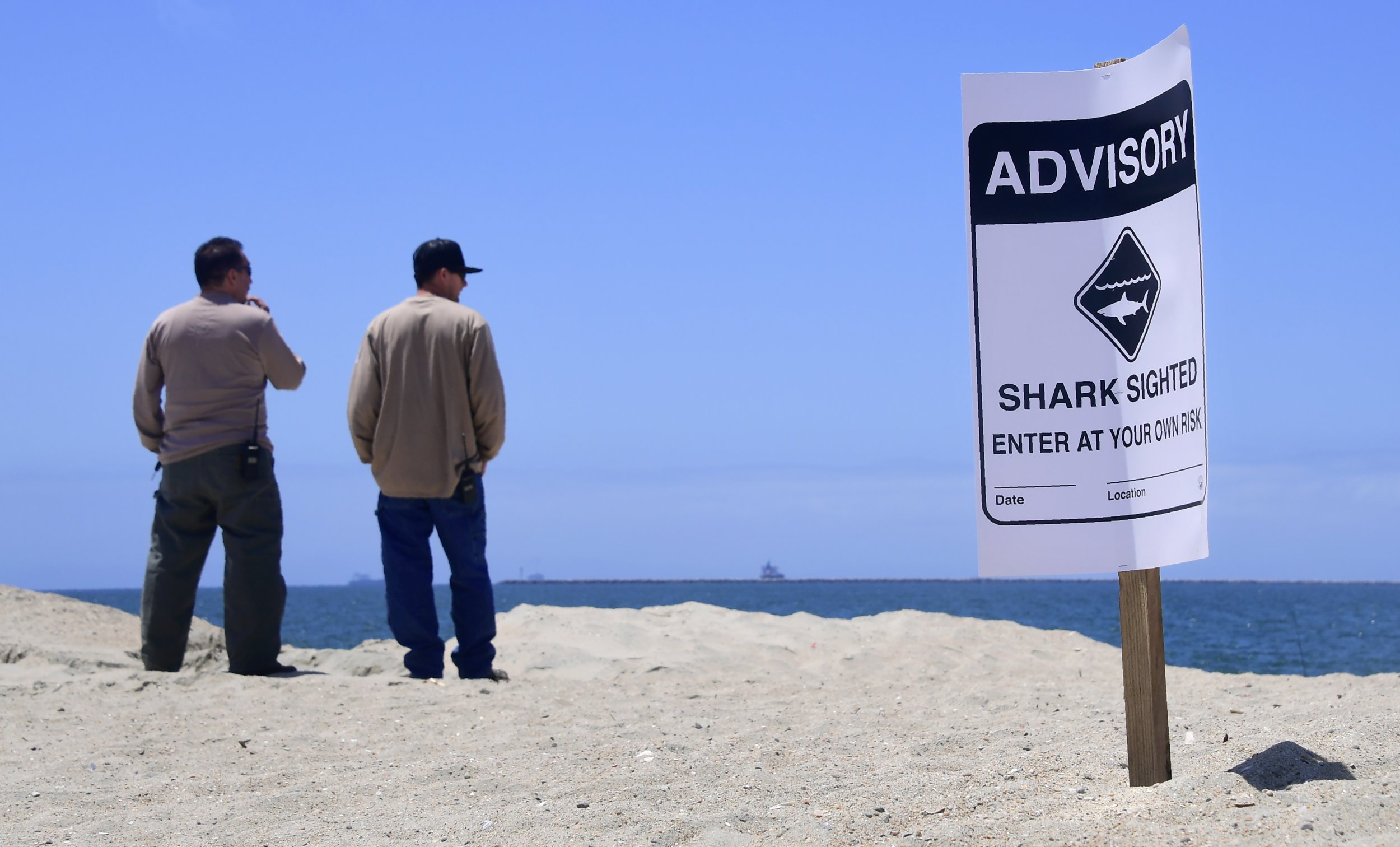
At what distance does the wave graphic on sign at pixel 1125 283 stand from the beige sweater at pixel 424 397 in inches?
124

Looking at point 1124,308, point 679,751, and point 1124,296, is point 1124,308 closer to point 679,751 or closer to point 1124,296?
point 1124,296

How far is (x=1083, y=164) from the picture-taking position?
2.52 meters

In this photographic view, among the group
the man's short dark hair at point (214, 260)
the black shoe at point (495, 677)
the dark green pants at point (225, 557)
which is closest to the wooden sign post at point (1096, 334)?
the black shoe at point (495, 677)

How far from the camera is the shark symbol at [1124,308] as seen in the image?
2.49 meters

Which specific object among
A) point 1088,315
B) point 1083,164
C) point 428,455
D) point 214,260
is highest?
point 214,260

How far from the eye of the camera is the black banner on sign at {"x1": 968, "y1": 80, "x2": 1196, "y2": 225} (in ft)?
8.20

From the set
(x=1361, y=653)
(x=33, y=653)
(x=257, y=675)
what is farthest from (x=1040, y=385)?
(x=1361, y=653)

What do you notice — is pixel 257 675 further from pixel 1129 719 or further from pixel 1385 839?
pixel 1385 839

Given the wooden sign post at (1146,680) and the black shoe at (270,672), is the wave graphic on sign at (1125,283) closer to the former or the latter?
the wooden sign post at (1146,680)

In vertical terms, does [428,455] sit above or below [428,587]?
above

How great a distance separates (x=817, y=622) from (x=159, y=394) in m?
3.92

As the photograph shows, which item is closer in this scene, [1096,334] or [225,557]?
[1096,334]

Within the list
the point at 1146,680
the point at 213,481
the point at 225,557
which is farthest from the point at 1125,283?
the point at 225,557

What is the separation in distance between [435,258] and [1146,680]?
12.6 feet
